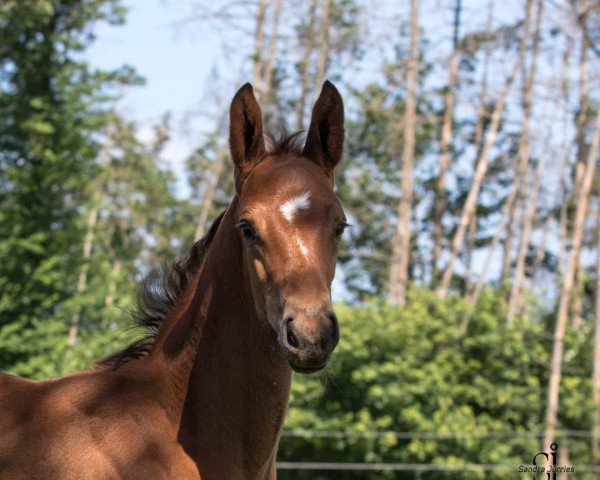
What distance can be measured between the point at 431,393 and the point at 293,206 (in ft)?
48.8

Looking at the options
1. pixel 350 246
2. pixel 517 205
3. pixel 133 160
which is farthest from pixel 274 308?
pixel 133 160

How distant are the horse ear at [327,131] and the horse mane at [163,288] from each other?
0.07 meters

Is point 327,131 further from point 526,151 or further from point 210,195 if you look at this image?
point 210,195

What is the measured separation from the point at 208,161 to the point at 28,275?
2088 centimetres

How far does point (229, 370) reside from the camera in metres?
3.30

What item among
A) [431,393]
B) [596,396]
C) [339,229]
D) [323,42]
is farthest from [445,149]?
[339,229]

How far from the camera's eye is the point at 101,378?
3408 mm

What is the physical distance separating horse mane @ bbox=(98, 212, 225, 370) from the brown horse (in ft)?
0.12

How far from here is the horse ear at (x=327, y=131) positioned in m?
3.57

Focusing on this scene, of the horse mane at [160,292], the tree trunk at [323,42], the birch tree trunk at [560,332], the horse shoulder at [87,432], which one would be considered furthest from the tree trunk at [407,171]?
the horse shoulder at [87,432]

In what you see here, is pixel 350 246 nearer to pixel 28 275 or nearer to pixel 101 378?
pixel 28 275

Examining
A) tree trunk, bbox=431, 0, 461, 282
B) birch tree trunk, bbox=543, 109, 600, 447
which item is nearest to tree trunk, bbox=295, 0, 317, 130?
tree trunk, bbox=431, 0, 461, 282

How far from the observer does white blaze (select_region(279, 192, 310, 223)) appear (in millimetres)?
3131

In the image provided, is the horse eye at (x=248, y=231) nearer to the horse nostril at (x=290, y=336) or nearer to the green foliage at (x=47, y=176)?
the horse nostril at (x=290, y=336)
